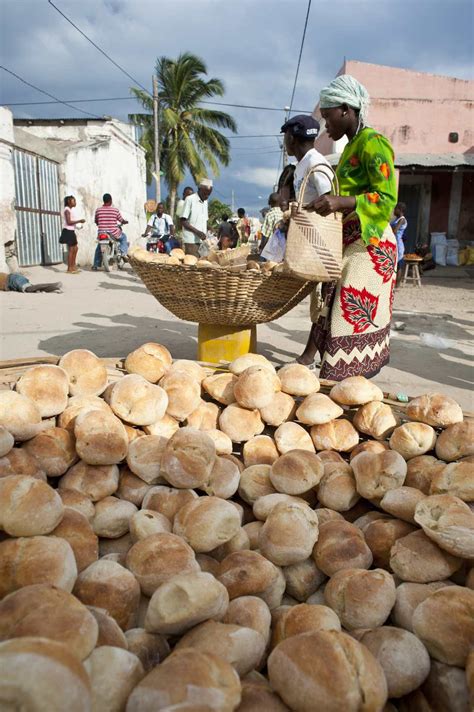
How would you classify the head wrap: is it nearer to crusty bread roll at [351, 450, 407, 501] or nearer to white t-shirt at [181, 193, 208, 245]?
crusty bread roll at [351, 450, 407, 501]

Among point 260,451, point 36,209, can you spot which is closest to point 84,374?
point 260,451

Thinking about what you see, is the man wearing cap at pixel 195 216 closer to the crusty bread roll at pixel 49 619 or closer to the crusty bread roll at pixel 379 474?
the crusty bread roll at pixel 379 474

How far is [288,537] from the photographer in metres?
1.34


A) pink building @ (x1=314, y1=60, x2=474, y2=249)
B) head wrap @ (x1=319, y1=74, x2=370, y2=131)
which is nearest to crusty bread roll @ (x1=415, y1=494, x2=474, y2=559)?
head wrap @ (x1=319, y1=74, x2=370, y2=131)

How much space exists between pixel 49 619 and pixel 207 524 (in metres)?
0.53

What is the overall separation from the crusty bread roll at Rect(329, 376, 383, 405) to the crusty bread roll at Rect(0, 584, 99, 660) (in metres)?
1.29

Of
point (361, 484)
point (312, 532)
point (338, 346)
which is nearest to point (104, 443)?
point (312, 532)

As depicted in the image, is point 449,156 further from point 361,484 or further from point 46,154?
point 361,484

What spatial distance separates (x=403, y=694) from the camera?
3.40 feet

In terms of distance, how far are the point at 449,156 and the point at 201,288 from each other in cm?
1556

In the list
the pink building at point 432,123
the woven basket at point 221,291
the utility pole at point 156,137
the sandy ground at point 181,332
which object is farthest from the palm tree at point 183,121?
the woven basket at point 221,291

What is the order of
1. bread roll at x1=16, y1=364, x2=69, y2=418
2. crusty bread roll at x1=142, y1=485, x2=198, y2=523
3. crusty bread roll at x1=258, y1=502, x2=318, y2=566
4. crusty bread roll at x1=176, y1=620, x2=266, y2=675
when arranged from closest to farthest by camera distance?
1. crusty bread roll at x1=176, y1=620, x2=266, y2=675
2. crusty bread roll at x1=258, y1=502, x2=318, y2=566
3. crusty bread roll at x1=142, y1=485, x2=198, y2=523
4. bread roll at x1=16, y1=364, x2=69, y2=418

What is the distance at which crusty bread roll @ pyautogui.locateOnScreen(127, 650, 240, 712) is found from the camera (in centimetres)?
80

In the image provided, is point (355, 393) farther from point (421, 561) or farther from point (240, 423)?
point (421, 561)
